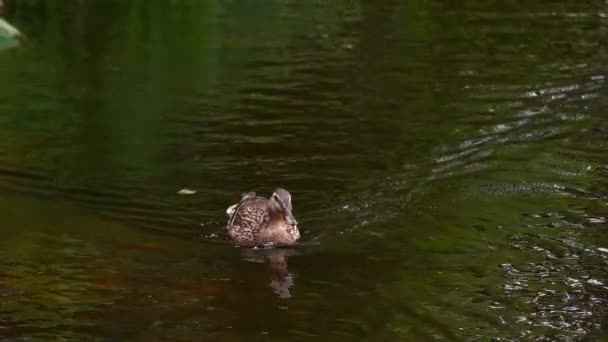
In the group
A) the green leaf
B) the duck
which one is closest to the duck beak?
the duck

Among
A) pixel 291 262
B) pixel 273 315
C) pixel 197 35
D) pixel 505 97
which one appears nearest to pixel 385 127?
pixel 505 97

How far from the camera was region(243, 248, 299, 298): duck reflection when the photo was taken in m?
9.91

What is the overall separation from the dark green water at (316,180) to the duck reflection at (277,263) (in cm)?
3

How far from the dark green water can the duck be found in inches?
6.6

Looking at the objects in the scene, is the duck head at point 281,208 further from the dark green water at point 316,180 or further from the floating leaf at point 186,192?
the floating leaf at point 186,192

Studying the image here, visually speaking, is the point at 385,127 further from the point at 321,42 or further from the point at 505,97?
the point at 321,42

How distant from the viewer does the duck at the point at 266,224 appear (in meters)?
10.9

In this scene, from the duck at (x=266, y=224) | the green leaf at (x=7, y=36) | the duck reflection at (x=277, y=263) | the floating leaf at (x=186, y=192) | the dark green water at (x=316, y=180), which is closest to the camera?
the green leaf at (x=7, y=36)

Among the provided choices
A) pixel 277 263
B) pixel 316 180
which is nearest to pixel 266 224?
pixel 277 263

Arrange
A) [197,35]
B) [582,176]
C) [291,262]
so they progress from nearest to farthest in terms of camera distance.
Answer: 1. [291,262]
2. [582,176]
3. [197,35]

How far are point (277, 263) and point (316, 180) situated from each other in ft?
8.72

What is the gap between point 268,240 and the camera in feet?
36.0

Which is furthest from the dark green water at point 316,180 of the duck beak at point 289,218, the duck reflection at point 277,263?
Answer: the duck beak at point 289,218

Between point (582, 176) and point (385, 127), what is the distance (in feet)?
10.4
